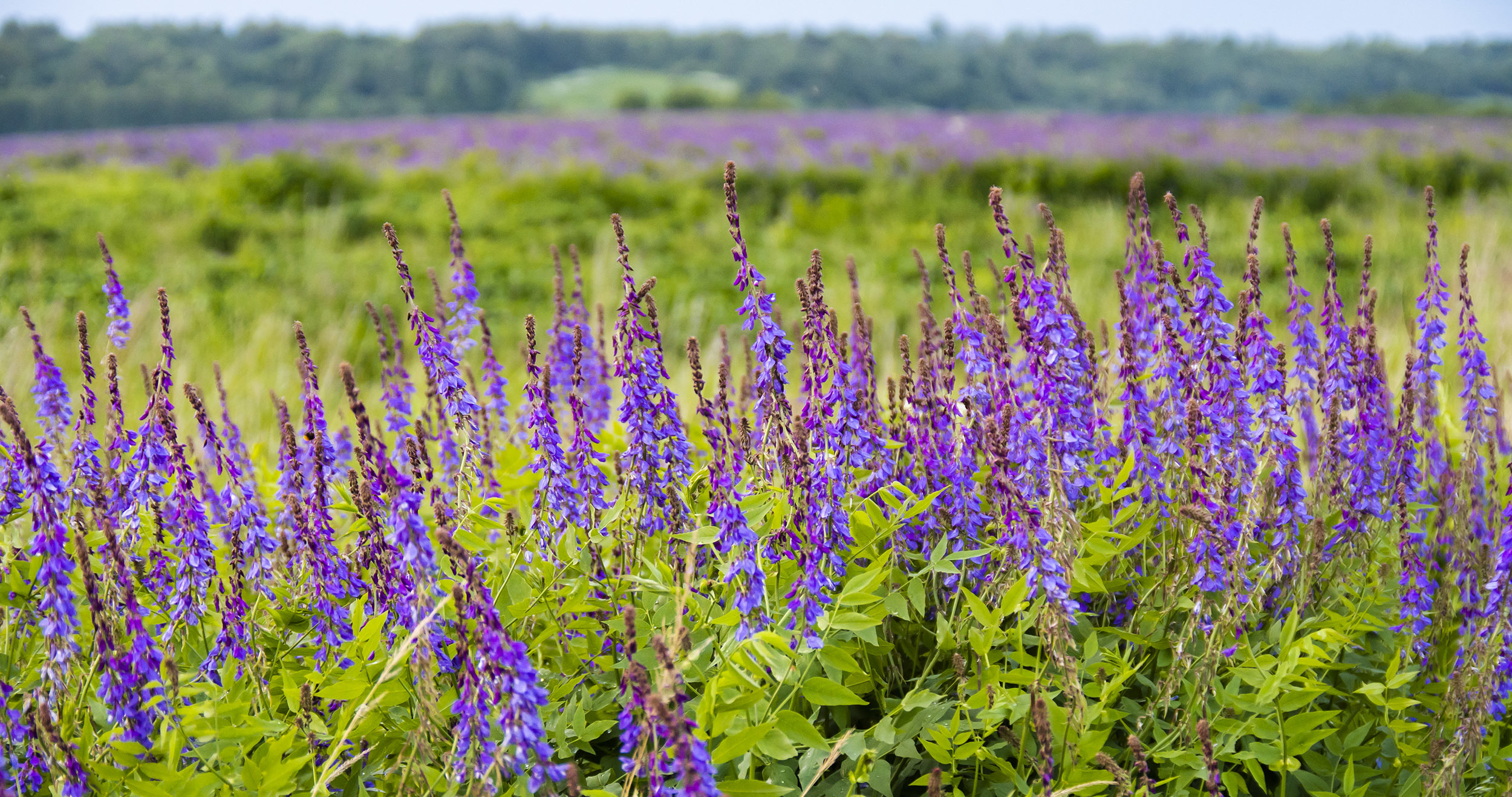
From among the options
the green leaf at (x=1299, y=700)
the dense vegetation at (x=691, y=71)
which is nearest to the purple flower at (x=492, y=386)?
the green leaf at (x=1299, y=700)

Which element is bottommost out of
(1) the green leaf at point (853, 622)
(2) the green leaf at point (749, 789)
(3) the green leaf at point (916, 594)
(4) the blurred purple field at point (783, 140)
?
(2) the green leaf at point (749, 789)

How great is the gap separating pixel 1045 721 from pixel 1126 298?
1.08m

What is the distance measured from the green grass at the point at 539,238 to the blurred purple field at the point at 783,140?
112 centimetres

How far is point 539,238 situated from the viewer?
1076cm

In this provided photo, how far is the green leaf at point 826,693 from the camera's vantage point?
1.53 meters

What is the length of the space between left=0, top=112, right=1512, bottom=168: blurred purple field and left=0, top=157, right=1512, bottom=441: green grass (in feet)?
3.67

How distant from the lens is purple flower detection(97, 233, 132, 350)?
2182 millimetres

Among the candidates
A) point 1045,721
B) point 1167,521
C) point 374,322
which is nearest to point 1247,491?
point 1167,521

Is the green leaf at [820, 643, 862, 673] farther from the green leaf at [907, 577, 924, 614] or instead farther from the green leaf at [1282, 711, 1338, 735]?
the green leaf at [1282, 711, 1338, 735]

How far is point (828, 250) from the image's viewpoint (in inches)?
417

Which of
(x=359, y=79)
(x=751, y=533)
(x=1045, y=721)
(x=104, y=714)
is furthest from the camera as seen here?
(x=359, y=79)

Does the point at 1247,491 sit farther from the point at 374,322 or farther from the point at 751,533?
the point at 374,322

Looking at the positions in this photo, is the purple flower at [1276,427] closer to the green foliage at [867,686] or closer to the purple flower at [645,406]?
the green foliage at [867,686]

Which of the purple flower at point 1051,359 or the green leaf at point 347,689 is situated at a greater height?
the purple flower at point 1051,359
